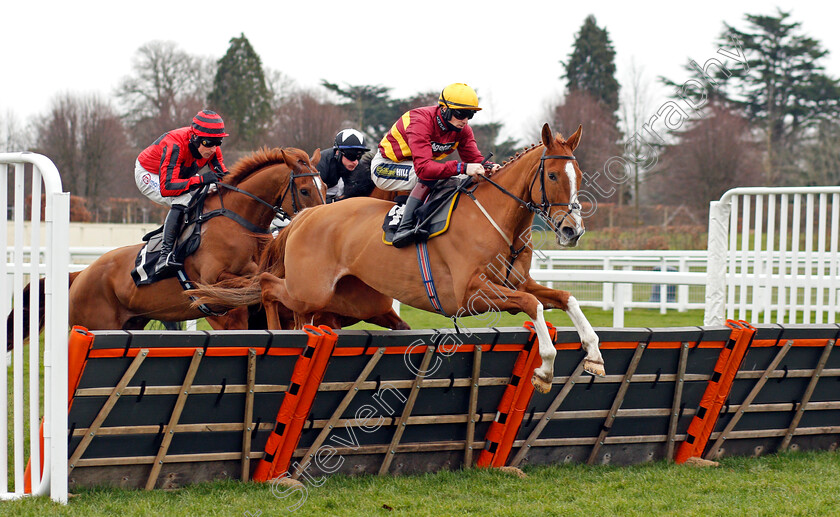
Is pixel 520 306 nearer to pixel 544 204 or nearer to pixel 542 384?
pixel 542 384

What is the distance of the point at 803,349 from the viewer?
5051 millimetres

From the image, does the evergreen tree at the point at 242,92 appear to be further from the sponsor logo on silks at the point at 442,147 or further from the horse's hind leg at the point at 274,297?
the sponsor logo on silks at the point at 442,147

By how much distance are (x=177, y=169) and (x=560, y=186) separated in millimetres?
3098

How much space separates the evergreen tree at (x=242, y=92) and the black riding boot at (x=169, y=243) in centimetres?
2797

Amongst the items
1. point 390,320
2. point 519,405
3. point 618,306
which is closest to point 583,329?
point 519,405

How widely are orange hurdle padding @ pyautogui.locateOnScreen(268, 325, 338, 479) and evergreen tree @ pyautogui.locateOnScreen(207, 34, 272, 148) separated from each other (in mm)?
30300

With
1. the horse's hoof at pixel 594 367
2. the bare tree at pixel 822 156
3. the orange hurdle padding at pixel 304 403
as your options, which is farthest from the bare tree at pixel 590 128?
the orange hurdle padding at pixel 304 403

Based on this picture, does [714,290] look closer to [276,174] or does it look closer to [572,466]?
[572,466]

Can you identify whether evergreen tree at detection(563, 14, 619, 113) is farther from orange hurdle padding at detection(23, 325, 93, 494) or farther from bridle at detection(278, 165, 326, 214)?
orange hurdle padding at detection(23, 325, 93, 494)

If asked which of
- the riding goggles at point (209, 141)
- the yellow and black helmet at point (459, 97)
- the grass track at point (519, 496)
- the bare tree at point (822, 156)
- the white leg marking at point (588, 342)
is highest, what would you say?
the bare tree at point (822, 156)

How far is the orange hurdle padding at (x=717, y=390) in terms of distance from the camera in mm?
4805

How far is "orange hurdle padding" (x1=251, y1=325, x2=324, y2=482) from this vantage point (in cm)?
408

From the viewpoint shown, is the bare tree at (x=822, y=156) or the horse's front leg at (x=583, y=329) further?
the bare tree at (x=822, y=156)

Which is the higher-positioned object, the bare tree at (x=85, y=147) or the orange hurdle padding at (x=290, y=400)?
the bare tree at (x=85, y=147)
